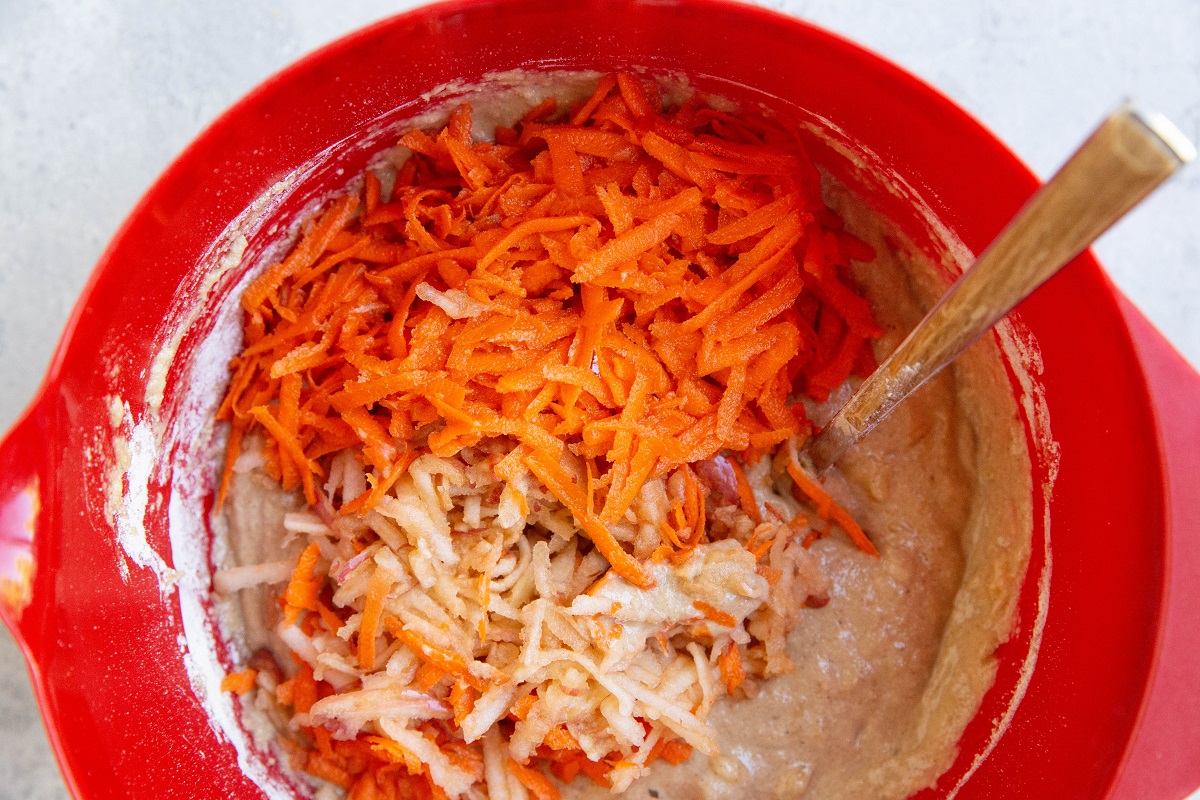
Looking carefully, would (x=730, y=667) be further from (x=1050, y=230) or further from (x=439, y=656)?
(x=1050, y=230)

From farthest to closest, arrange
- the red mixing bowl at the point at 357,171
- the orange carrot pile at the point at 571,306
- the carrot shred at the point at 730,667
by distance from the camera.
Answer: the carrot shred at the point at 730,667 → the orange carrot pile at the point at 571,306 → the red mixing bowl at the point at 357,171

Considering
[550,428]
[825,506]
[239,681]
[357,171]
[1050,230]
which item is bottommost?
[239,681]

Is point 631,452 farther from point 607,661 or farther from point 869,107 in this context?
point 869,107

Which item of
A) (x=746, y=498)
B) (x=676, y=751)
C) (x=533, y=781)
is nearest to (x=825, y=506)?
(x=746, y=498)

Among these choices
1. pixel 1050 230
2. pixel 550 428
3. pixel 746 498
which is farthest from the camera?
pixel 746 498

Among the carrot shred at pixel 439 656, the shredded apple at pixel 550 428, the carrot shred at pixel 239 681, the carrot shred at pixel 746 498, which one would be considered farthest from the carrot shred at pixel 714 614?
the carrot shred at pixel 239 681

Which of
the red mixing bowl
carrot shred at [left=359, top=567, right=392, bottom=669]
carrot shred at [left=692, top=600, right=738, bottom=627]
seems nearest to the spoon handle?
the red mixing bowl

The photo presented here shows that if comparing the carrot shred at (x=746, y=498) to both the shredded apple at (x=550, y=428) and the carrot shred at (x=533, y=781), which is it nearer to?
the shredded apple at (x=550, y=428)

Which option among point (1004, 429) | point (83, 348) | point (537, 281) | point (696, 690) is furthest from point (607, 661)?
point (83, 348)
